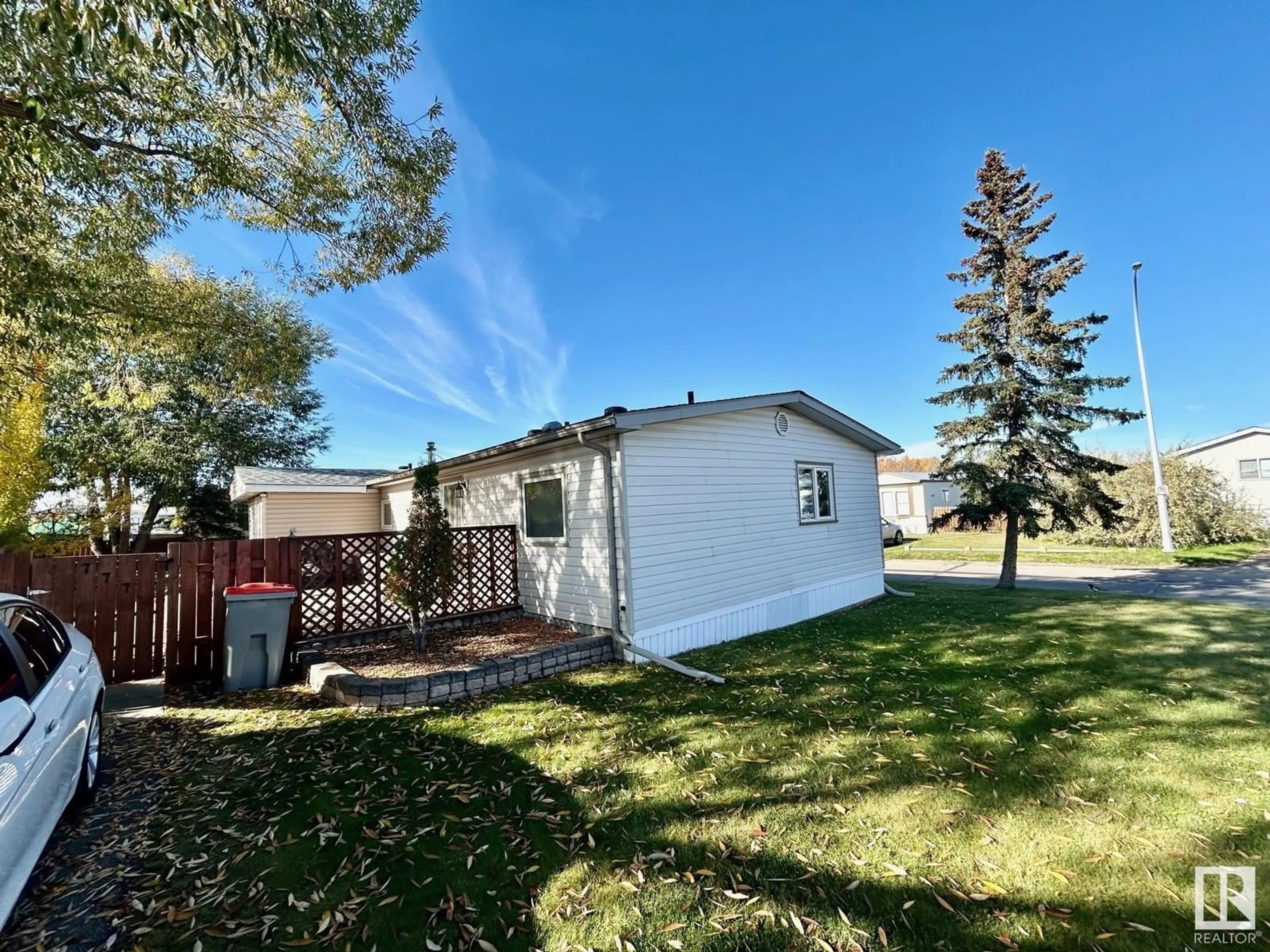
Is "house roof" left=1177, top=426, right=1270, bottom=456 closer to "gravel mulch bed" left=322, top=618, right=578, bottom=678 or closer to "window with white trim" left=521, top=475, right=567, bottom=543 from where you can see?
"window with white trim" left=521, top=475, right=567, bottom=543

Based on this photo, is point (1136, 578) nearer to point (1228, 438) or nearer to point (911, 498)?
point (1228, 438)

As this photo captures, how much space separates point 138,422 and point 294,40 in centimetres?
2001

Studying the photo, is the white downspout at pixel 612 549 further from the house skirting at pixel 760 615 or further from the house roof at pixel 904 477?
the house roof at pixel 904 477

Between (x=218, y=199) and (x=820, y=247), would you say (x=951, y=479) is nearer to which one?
(x=820, y=247)

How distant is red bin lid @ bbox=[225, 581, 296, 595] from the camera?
5727 mm

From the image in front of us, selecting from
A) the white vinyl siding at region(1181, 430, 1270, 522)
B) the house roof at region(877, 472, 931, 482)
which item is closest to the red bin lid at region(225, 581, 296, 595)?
the white vinyl siding at region(1181, 430, 1270, 522)

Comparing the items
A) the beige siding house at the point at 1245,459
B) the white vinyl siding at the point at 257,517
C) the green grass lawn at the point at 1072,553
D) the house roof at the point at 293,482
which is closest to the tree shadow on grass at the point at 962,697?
the green grass lawn at the point at 1072,553

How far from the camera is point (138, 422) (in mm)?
17578

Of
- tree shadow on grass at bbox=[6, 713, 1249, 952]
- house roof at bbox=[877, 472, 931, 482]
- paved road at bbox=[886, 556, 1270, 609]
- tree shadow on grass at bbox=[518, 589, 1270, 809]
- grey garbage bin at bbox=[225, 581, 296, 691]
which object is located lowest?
paved road at bbox=[886, 556, 1270, 609]

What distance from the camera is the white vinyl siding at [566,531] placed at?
6.98m

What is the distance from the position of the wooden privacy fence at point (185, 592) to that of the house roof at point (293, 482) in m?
7.44

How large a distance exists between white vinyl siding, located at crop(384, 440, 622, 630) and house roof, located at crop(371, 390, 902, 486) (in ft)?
1.06

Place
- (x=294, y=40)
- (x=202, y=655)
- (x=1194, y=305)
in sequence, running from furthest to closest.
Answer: (x=1194, y=305), (x=202, y=655), (x=294, y=40)

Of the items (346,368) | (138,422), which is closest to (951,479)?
(346,368)
